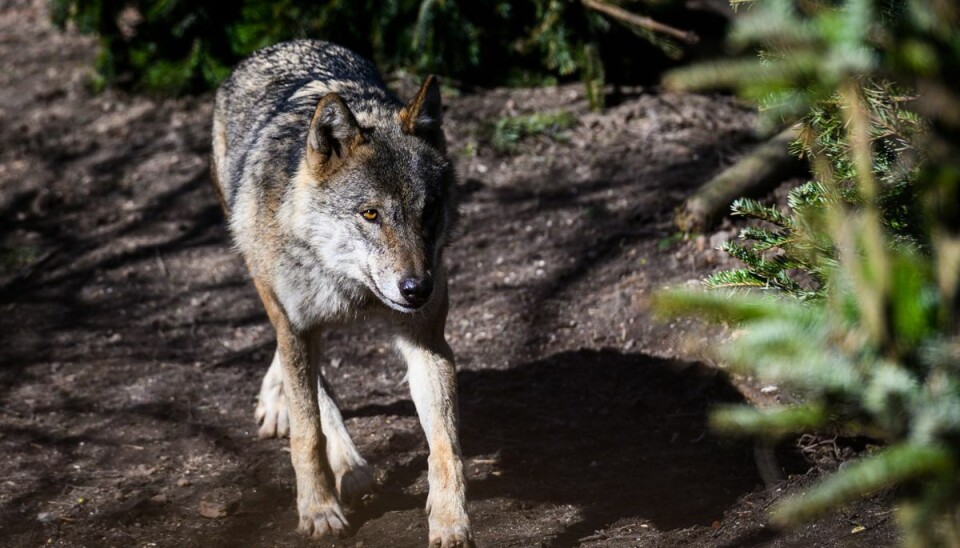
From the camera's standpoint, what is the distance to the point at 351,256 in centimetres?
474

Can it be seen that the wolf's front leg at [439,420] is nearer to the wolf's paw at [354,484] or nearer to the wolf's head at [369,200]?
the wolf's head at [369,200]

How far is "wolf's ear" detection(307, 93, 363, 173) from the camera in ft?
15.3

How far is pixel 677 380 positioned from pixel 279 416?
2.41m

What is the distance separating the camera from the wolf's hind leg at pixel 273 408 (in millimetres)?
5941

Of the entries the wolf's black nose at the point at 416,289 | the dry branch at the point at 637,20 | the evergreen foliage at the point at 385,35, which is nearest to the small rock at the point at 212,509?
the wolf's black nose at the point at 416,289

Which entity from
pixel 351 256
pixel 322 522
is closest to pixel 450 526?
pixel 322 522

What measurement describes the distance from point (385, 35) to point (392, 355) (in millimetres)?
3880

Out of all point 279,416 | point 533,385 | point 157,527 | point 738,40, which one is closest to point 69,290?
point 279,416

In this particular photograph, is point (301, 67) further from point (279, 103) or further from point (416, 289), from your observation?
point (416, 289)

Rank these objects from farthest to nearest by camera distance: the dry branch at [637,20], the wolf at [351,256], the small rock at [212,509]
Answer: the dry branch at [637,20], the small rock at [212,509], the wolf at [351,256]

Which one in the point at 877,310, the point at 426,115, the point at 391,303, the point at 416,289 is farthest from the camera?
the point at 426,115

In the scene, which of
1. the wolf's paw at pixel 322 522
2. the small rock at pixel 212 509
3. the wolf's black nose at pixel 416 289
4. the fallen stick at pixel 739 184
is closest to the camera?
the wolf's black nose at pixel 416 289

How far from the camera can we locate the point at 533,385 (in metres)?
6.35

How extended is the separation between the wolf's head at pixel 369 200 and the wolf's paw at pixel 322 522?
3.58 ft
